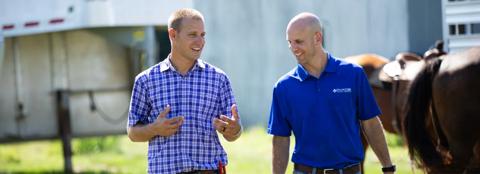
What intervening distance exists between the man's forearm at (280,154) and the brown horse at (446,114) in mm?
2975

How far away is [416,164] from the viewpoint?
8.53m

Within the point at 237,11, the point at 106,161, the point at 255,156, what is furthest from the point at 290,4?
the point at 106,161

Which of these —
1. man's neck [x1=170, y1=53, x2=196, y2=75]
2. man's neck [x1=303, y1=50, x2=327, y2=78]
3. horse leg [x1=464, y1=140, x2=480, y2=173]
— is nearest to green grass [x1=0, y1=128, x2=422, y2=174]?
horse leg [x1=464, y1=140, x2=480, y2=173]

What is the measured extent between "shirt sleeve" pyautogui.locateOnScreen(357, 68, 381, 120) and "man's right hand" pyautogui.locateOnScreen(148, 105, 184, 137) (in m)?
1.00

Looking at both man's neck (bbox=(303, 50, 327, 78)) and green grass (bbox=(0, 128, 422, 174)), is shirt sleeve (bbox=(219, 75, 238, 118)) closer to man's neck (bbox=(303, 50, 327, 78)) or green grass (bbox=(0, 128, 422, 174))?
man's neck (bbox=(303, 50, 327, 78))

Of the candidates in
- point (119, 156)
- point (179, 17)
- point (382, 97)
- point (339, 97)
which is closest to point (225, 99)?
point (179, 17)

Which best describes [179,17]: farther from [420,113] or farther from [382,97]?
[382,97]

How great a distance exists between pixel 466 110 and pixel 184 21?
3.61 meters

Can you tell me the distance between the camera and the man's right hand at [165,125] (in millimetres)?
4973

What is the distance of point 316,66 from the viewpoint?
5320 millimetres

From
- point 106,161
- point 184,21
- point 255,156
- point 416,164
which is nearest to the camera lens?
point 184,21

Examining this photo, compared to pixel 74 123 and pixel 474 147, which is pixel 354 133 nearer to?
pixel 474 147

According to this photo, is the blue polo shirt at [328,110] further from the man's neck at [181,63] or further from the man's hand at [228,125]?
the man's neck at [181,63]

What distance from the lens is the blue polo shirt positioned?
525 cm
